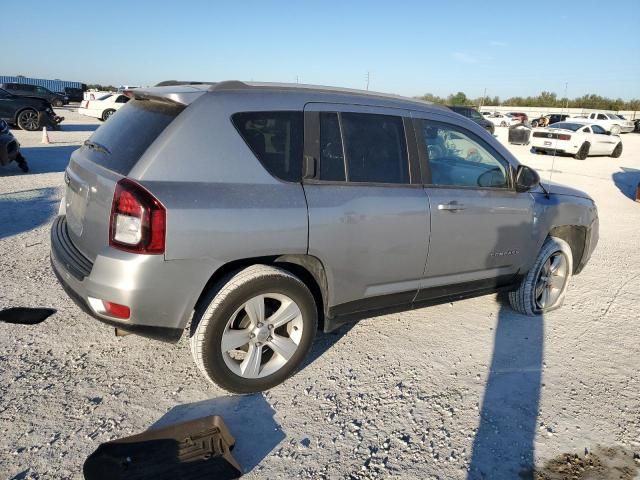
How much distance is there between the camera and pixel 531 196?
13.3 ft

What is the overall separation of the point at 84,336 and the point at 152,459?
1.57 meters

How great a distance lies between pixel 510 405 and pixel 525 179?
182cm

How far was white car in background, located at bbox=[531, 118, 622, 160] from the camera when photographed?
19.4 metres

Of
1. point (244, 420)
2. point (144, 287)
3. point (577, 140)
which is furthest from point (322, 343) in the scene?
point (577, 140)

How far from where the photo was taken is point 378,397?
3105 mm

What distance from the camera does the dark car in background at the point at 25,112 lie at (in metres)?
16.1

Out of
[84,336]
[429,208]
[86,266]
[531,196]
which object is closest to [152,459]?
[86,266]

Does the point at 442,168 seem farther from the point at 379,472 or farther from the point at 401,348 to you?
the point at 379,472

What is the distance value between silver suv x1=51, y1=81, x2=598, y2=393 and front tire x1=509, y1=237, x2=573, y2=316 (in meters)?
0.68

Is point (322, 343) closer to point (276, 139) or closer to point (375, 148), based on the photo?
point (375, 148)

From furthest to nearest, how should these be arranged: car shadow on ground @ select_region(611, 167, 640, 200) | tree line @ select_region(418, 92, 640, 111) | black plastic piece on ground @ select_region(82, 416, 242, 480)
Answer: tree line @ select_region(418, 92, 640, 111) → car shadow on ground @ select_region(611, 167, 640, 200) → black plastic piece on ground @ select_region(82, 416, 242, 480)

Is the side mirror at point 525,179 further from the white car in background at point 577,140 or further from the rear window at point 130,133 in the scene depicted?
the white car in background at point 577,140

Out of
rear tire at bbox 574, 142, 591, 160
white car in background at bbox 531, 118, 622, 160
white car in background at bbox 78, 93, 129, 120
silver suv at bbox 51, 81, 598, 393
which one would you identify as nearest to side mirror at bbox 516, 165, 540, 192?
silver suv at bbox 51, 81, 598, 393

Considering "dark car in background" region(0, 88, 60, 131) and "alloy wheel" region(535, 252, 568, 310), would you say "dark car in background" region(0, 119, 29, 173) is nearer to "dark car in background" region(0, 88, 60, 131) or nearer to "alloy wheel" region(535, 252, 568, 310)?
"dark car in background" region(0, 88, 60, 131)
